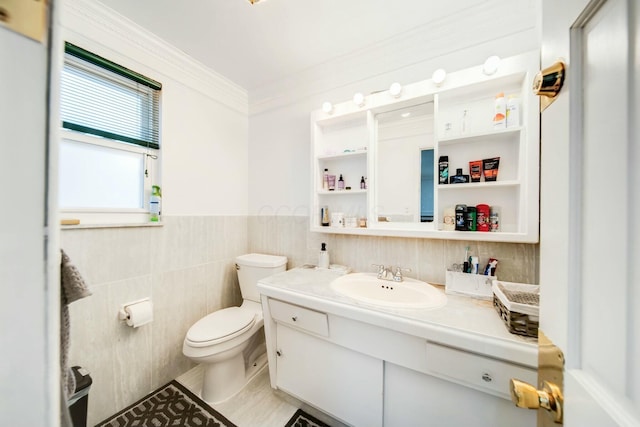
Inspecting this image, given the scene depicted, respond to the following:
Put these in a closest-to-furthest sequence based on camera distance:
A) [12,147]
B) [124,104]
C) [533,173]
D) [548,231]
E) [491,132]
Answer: [12,147] < [548,231] < [533,173] < [491,132] < [124,104]

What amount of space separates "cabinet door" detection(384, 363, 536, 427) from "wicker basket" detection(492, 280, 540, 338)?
0.27m

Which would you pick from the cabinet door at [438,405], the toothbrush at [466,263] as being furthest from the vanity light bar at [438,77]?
the cabinet door at [438,405]

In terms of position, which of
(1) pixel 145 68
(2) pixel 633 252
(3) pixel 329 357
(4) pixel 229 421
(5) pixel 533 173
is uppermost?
(1) pixel 145 68

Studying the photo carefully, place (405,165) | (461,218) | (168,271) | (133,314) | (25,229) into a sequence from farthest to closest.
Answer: (168,271) < (405,165) < (133,314) < (461,218) < (25,229)

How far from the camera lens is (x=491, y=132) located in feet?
3.75

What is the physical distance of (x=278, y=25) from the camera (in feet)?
4.56

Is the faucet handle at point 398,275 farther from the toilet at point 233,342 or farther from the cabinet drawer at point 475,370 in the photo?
the toilet at point 233,342

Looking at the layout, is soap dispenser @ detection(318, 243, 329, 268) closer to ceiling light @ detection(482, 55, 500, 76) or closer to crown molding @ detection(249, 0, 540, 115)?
crown molding @ detection(249, 0, 540, 115)

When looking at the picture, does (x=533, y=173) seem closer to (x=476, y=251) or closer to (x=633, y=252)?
(x=476, y=251)

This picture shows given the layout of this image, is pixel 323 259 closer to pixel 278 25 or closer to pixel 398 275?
pixel 398 275

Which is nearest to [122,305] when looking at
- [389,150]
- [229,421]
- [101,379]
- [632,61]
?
[101,379]

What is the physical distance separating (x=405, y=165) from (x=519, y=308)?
91 centimetres

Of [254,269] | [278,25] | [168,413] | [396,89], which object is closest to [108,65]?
[278,25]

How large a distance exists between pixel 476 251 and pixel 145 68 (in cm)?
234
